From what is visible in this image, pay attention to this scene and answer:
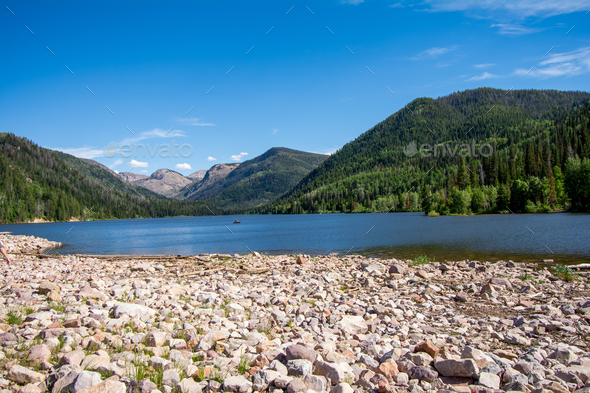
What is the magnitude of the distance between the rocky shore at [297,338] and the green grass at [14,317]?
4 cm

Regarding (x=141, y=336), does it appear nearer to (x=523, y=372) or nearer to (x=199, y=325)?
(x=199, y=325)

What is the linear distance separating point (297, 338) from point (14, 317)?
21.8 feet

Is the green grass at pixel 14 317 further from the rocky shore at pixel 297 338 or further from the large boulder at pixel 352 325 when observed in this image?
the large boulder at pixel 352 325

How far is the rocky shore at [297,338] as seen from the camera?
525 centimetres

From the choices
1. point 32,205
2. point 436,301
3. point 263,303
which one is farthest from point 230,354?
point 32,205

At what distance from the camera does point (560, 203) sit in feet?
313

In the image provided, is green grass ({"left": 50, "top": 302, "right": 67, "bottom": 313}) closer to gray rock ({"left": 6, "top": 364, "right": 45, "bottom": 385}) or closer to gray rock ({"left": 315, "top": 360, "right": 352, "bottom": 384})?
gray rock ({"left": 6, "top": 364, "right": 45, "bottom": 385})

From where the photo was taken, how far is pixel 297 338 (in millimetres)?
7703

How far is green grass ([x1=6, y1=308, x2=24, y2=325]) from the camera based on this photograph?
735cm

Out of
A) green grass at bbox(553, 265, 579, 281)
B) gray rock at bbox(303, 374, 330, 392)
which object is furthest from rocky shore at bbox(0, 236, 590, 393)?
green grass at bbox(553, 265, 579, 281)

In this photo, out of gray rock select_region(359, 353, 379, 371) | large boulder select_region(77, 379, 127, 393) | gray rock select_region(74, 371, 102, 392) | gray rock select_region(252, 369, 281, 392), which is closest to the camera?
large boulder select_region(77, 379, 127, 393)

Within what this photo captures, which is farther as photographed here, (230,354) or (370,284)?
(370,284)

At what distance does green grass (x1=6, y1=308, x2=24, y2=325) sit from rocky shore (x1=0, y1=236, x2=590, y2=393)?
43 mm

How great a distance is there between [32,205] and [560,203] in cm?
24550
